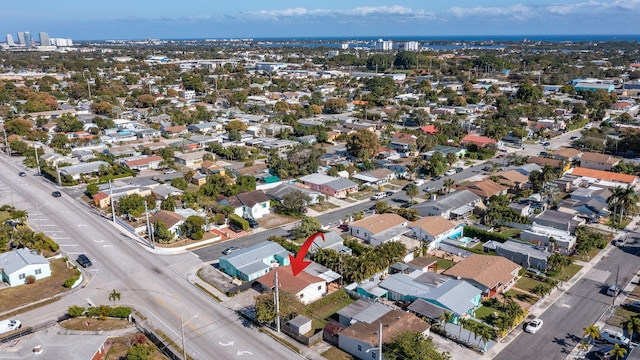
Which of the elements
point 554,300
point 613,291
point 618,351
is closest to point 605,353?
point 618,351

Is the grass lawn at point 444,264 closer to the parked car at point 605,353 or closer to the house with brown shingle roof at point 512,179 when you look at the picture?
the parked car at point 605,353

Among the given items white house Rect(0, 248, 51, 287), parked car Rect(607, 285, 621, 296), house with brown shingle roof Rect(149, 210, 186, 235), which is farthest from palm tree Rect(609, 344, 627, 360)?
white house Rect(0, 248, 51, 287)

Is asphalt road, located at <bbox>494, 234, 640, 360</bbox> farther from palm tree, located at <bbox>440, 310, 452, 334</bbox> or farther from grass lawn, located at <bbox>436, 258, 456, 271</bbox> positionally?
grass lawn, located at <bbox>436, 258, 456, 271</bbox>

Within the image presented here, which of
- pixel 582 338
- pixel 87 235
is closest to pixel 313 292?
pixel 582 338

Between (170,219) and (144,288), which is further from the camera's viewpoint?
(170,219)

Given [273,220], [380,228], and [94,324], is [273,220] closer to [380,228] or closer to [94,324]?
[380,228]
